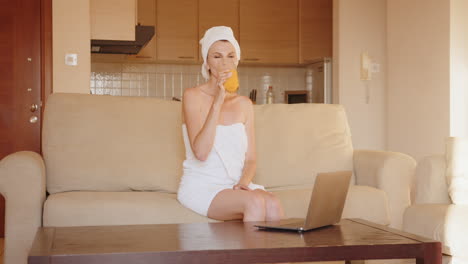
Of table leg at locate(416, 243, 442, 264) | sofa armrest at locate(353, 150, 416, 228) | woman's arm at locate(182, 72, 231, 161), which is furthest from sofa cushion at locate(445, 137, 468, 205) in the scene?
table leg at locate(416, 243, 442, 264)

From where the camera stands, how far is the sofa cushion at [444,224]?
101 inches

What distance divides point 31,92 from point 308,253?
3.90 m

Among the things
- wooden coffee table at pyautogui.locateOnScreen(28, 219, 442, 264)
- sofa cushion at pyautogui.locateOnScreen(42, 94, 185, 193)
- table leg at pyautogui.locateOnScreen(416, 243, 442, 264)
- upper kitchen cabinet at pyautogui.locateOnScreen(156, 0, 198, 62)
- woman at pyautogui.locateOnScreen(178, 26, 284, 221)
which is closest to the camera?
wooden coffee table at pyautogui.locateOnScreen(28, 219, 442, 264)

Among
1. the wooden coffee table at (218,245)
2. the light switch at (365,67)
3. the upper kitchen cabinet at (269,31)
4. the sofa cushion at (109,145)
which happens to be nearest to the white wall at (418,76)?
the light switch at (365,67)

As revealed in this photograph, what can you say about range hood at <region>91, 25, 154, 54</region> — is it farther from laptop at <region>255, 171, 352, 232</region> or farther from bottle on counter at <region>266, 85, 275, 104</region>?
laptop at <region>255, 171, 352, 232</region>

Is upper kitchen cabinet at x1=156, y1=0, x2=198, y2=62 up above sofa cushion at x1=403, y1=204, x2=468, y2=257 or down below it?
above

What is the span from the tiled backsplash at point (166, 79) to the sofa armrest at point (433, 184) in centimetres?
467

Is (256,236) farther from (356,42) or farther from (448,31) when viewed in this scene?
(356,42)

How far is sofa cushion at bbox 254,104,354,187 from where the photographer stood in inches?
132

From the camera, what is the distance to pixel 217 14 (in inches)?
286

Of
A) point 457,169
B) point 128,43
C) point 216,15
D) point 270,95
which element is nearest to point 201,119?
point 457,169

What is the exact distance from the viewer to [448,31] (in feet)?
16.5

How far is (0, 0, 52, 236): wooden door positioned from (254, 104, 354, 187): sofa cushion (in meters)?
2.28

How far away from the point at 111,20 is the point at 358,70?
2.69 metres
